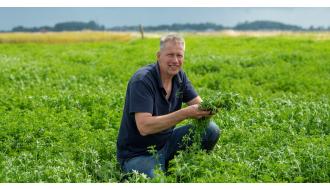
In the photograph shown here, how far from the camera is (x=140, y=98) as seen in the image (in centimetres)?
624

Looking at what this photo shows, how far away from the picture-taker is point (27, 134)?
26.4ft

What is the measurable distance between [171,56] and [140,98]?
582mm

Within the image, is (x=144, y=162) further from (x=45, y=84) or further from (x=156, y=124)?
(x=45, y=84)

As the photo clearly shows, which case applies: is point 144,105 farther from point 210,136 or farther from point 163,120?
point 210,136

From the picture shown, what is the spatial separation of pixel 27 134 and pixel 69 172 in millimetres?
2092

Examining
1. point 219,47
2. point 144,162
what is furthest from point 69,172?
point 219,47

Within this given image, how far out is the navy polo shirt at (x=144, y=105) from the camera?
6270 mm

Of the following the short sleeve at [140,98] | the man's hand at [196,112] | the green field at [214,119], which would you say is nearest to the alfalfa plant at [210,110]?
the man's hand at [196,112]

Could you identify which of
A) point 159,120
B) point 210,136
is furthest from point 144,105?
point 210,136

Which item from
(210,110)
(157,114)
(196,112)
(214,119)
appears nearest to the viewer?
(196,112)

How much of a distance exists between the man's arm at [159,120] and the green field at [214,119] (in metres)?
0.39

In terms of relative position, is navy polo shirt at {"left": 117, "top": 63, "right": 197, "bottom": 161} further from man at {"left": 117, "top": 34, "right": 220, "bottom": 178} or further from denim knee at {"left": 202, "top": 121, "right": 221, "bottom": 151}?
denim knee at {"left": 202, "top": 121, "right": 221, "bottom": 151}

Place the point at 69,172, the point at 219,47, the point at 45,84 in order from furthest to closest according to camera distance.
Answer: the point at 219,47, the point at 45,84, the point at 69,172

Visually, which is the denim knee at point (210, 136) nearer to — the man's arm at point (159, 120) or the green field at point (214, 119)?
the green field at point (214, 119)
